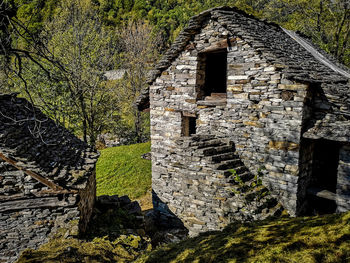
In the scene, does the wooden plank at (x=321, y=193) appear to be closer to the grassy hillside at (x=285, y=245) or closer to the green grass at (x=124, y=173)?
the grassy hillside at (x=285, y=245)

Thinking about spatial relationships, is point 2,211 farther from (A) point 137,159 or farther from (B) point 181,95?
(A) point 137,159

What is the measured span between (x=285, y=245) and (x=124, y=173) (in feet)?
45.8

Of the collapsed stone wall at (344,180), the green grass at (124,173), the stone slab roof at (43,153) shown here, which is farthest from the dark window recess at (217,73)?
the green grass at (124,173)

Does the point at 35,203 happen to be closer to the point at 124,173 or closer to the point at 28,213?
the point at 28,213

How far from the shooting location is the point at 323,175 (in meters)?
8.25

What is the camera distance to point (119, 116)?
20.2m

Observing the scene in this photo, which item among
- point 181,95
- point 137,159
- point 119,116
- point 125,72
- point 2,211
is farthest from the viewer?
point 125,72

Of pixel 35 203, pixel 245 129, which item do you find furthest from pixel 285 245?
pixel 35 203

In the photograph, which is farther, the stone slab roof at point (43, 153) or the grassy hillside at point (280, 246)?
the stone slab roof at point (43, 153)

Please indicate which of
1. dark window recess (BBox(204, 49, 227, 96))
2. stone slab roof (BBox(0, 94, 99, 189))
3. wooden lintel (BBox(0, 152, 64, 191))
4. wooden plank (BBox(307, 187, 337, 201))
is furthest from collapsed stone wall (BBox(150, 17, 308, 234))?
wooden lintel (BBox(0, 152, 64, 191))

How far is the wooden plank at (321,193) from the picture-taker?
6.73 metres

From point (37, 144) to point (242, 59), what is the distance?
21.7 ft

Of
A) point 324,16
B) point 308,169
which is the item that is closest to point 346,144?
point 308,169

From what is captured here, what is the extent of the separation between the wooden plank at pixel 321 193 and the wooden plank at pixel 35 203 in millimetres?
6499
